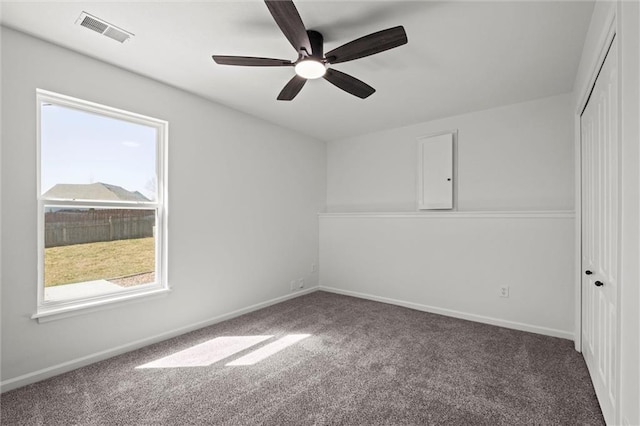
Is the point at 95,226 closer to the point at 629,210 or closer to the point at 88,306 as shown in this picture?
the point at 88,306

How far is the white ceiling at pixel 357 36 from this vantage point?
1.88 metres

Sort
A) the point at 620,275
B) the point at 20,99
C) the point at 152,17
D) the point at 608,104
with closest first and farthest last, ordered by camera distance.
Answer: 1. the point at 620,275
2. the point at 608,104
3. the point at 152,17
4. the point at 20,99

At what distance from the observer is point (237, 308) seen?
3633 millimetres

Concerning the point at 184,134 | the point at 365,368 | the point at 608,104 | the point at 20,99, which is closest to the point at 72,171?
the point at 20,99

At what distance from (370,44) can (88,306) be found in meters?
2.88

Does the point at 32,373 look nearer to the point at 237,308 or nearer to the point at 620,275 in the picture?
the point at 237,308

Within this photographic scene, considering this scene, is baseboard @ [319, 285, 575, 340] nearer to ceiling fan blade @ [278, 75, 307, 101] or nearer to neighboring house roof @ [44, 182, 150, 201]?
ceiling fan blade @ [278, 75, 307, 101]

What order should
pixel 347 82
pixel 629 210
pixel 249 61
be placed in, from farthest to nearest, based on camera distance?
pixel 347 82 < pixel 249 61 < pixel 629 210

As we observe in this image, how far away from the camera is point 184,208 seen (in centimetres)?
311

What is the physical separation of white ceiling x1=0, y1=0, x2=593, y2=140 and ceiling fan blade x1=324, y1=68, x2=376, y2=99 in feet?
0.79

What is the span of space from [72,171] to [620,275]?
3562 millimetres

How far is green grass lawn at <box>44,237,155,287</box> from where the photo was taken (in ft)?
7.71

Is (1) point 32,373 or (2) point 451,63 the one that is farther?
(2) point 451,63

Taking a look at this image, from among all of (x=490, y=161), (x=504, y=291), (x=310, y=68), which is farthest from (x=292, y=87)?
(x=504, y=291)
